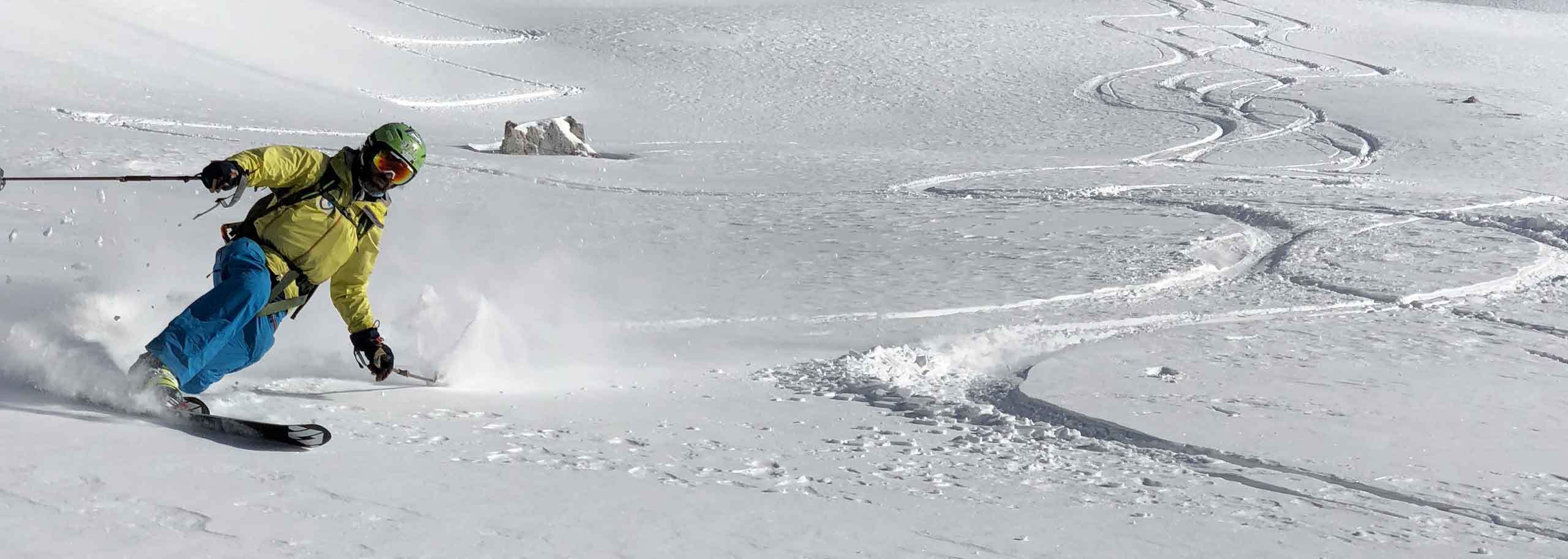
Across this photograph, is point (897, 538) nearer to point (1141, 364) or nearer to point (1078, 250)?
point (1141, 364)

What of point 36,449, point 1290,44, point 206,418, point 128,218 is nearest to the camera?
point 36,449

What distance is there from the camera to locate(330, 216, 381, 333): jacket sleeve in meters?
4.91

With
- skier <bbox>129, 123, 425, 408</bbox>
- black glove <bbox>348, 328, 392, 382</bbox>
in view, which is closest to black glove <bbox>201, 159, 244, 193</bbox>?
skier <bbox>129, 123, 425, 408</bbox>

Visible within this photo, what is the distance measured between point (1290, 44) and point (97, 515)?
1283 inches

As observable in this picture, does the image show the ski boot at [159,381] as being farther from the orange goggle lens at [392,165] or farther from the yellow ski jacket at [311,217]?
the orange goggle lens at [392,165]

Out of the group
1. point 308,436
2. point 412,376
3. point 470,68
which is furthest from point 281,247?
point 470,68

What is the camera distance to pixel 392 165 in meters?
4.70

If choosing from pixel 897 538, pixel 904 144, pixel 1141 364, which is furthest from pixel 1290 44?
pixel 897 538

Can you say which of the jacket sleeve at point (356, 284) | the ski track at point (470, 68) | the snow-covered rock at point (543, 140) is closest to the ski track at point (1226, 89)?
the snow-covered rock at point (543, 140)

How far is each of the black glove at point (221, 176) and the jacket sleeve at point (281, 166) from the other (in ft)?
0.21

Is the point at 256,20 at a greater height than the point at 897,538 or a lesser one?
greater

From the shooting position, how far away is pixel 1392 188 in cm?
1345

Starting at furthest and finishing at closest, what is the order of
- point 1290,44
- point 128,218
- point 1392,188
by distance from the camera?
point 1290,44, point 1392,188, point 128,218

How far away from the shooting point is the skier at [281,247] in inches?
168
